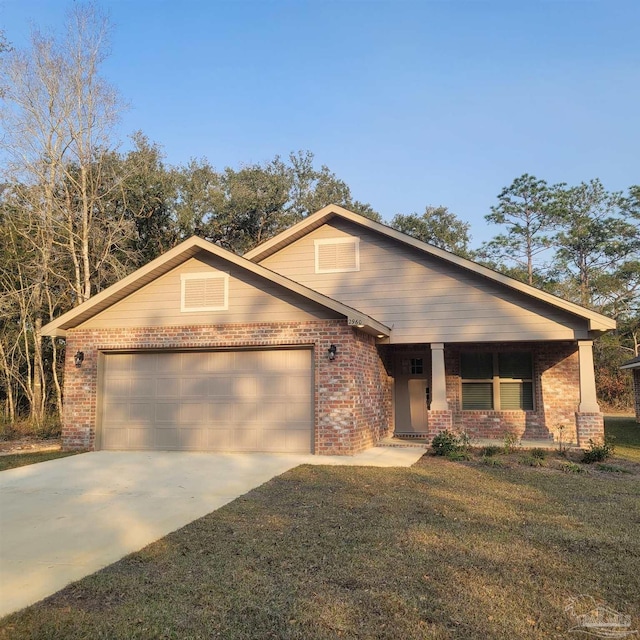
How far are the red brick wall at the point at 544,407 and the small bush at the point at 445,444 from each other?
275 centimetres

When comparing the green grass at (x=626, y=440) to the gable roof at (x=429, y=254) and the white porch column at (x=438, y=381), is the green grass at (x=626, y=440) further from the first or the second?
the white porch column at (x=438, y=381)

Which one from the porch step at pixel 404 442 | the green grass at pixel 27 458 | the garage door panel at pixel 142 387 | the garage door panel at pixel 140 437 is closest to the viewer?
the green grass at pixel 27 458

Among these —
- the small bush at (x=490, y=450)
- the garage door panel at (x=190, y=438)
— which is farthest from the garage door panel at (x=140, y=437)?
the small bush at (x=490, y=450)

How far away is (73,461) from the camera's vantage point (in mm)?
10516

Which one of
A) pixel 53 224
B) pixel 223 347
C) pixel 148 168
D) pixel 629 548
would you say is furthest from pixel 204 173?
pixel 629 548

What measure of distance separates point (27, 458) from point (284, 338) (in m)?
5.67

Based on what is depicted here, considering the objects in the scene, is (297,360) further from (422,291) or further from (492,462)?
(492,462)

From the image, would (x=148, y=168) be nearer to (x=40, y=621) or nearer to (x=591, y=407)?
(x=591, y=407)

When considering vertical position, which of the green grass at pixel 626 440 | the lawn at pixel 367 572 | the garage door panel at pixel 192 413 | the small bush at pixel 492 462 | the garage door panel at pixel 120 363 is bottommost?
the green grass at pixel 626 440

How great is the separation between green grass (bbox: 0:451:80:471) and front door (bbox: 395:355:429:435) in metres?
8.20

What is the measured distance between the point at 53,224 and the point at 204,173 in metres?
9.54

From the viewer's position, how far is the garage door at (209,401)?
11289mm

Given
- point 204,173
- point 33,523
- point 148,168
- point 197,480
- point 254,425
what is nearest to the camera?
point 33,523

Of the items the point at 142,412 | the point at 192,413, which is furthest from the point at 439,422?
the point at 142,412
